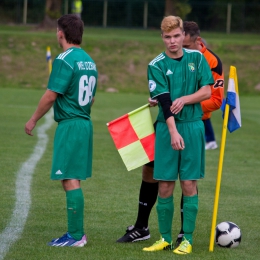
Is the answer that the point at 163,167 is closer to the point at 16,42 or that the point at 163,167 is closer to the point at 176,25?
the point at 176,25

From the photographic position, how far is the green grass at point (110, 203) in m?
6.70

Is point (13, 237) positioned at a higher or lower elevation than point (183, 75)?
lower

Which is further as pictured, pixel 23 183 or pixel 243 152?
pixel 243 152

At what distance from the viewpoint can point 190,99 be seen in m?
6.49

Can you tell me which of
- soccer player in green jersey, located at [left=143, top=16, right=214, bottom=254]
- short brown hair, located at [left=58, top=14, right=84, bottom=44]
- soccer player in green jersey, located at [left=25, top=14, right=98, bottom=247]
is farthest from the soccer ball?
short brown hair, located at [left=58, top=14, right=84, bottom=44]

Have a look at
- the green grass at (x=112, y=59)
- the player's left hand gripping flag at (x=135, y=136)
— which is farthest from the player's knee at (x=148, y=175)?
the green grass at (x=112, y=59)

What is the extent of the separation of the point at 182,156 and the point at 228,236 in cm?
95

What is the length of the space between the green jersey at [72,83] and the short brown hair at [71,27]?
3.6 inches

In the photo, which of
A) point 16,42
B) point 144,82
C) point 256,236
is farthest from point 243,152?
point 16,42

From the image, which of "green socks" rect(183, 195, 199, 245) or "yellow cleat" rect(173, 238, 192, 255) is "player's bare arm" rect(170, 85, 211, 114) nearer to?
"green socks" rect(183, 195, 199, 245)

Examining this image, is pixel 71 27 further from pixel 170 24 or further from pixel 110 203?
pixel 110 203

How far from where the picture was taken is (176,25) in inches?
255

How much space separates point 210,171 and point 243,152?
256 centimetres

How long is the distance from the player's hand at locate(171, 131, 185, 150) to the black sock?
965 millimetres
